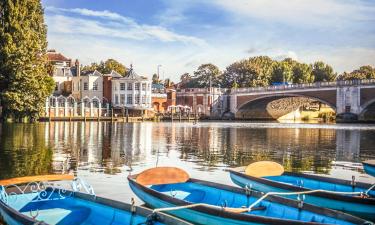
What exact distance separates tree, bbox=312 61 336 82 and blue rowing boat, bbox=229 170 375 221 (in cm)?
11362

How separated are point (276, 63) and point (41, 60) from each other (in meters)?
74.5

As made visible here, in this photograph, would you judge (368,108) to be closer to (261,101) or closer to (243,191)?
(261,101)

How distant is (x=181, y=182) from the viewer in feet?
40.1

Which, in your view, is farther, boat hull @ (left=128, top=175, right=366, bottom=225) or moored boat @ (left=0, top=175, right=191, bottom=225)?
moored boat @ (left=0, top=175, right=191, bottom=225)

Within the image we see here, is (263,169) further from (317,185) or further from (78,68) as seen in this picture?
(78,68)

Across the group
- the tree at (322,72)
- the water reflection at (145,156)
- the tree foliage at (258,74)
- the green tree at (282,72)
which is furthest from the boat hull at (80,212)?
the tree at (322,72)

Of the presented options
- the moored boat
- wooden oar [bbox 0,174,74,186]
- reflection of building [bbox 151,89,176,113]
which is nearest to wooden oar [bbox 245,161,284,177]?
the moored boat

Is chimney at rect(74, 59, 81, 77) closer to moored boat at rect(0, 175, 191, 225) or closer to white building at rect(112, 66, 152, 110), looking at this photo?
white building at rect(112, 66, 152, 110)

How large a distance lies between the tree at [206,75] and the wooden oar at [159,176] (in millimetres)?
105915

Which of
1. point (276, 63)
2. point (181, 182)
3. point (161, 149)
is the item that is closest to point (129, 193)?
point (181, 182)

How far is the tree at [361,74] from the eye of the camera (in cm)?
11356

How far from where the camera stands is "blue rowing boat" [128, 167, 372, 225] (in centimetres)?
812

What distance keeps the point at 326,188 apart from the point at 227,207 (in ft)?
12.9

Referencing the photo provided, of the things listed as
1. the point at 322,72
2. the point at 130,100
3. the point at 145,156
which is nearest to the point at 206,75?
the point at 322,72
